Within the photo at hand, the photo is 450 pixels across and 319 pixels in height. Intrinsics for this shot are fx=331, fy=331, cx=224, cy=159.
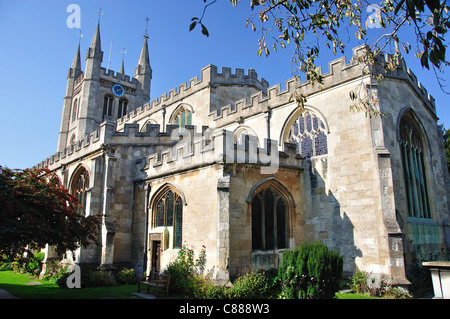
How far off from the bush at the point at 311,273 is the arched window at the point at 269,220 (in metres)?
2.83

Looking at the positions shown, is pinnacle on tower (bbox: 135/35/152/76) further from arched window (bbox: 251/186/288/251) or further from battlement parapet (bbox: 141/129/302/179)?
arched window (bbox: 251/186/288/251)

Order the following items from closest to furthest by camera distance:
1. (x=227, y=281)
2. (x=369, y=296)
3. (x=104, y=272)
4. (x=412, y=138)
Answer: (x=227, y=281)
(x=369, y=296)
(x=104, y=272)
(x=412, y=138)

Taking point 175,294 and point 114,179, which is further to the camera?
point 114,179

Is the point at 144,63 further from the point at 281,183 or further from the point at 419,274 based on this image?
the point at 419,274

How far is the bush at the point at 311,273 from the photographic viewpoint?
8125 mm

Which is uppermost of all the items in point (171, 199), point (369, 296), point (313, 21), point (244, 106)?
point (244, 106)

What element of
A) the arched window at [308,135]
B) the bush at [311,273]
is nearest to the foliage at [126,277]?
the bush at [311,273]

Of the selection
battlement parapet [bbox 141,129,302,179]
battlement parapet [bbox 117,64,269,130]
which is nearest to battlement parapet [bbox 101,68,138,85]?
battlement parapet [bbox 117,64,269,130]

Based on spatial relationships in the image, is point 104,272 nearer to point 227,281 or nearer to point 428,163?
point 227,281

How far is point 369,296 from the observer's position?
34.2 ft

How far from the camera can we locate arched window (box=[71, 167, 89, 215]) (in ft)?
55.2

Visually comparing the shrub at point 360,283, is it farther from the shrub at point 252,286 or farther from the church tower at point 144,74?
the church tower at point 144,74

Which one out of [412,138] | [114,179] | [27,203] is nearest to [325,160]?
[412,138]
